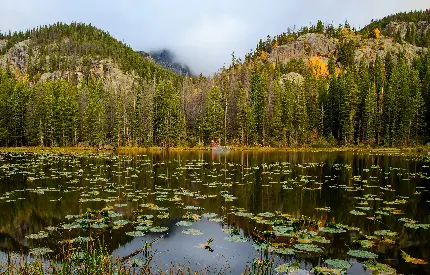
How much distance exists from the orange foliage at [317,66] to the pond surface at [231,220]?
130m

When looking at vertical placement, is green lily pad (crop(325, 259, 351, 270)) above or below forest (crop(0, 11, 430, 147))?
below

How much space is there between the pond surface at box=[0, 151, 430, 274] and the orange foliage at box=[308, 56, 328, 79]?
129957mm

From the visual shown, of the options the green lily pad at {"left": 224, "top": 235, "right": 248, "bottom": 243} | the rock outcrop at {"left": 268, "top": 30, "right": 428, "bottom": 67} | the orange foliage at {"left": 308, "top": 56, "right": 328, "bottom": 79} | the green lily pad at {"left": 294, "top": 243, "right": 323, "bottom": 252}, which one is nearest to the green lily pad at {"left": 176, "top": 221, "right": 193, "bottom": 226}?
the green lily pad at {"left": 224, "top": 235, "right": 248, "bottom": 243}

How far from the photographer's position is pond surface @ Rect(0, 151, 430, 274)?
34.2ft

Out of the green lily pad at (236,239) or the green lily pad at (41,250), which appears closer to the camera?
the green lily pad at (41,250)

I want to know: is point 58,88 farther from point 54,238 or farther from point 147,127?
point 54,238

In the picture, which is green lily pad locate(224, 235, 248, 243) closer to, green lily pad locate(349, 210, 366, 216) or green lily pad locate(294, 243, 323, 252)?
green lily pad locate(294, 243, 323, 252)

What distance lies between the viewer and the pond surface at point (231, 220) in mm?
10430

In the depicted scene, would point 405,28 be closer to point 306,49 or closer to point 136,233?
point 306,49

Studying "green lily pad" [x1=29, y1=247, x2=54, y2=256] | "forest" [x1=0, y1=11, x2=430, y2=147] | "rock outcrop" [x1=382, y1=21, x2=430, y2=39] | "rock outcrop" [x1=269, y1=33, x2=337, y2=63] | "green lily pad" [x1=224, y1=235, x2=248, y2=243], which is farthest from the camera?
"rock outcrop" [x1=382, y1=21, x2=430, y2=39]

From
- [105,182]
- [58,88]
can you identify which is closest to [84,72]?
[58,88]

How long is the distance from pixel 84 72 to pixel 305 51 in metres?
121

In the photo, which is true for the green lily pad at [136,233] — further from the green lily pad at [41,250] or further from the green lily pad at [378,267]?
the green lily pad at [378,267]

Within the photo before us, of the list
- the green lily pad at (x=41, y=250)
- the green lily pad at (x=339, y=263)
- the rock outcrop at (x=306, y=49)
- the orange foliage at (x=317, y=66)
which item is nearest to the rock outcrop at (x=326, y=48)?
the rock outcrop at (x=306, y=49)
